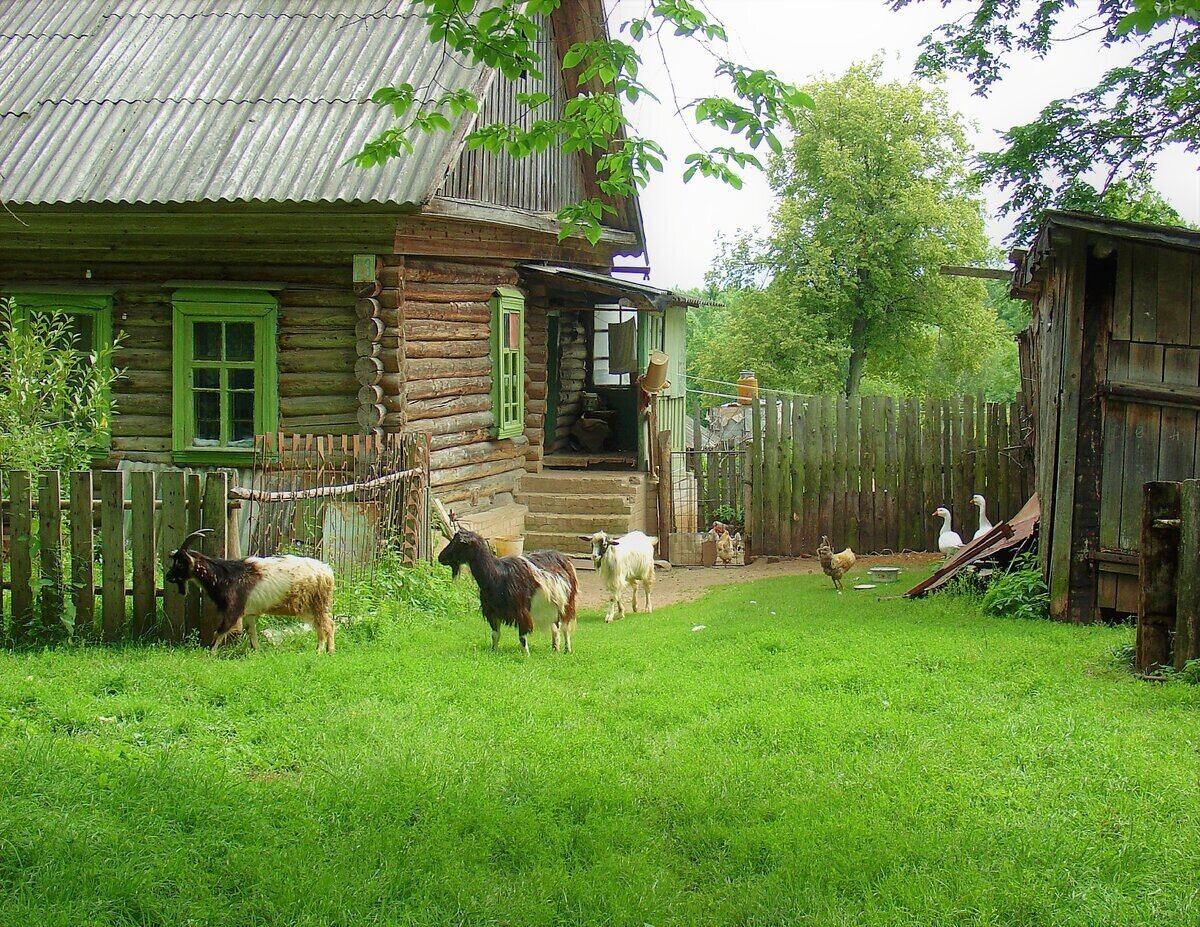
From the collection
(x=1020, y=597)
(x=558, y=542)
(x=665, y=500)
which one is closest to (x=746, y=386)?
(x=665, y=500)

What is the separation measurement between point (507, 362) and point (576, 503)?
224 cm

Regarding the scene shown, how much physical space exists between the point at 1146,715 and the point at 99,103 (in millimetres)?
13231

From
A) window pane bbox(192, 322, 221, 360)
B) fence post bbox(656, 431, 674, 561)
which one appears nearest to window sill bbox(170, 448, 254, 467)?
window pane bbox(192, 322, 221, 360)

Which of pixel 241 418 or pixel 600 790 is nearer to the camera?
pixel 600 790

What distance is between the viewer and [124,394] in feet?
43.1

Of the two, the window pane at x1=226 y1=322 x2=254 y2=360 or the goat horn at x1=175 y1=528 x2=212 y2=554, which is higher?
the window pane at x1=226 y1=322 x2=254 y2=360

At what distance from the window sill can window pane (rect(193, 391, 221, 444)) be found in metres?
0.23

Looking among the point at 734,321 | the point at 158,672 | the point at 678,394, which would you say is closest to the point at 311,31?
the point at 678,394

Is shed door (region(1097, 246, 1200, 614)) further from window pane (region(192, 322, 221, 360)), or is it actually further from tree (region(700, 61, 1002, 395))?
tree (region(700, 61, 1002, 395))

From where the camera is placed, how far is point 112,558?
26.9ft

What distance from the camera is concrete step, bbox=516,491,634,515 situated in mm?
15828

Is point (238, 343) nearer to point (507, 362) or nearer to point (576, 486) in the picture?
point (507, 362)

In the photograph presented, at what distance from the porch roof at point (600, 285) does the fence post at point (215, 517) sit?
25.6ft

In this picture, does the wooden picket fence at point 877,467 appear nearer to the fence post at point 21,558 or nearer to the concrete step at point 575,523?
the concrete step at point 575,523
